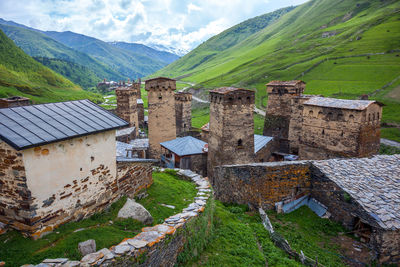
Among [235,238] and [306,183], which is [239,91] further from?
[235,238]

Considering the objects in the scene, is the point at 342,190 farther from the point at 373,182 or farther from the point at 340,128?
the point at 340,128

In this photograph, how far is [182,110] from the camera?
1383 inches

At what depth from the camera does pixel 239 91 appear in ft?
58.3

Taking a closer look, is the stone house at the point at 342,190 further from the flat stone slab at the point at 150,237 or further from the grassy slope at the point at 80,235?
the flat stone slab at the point at 150,237

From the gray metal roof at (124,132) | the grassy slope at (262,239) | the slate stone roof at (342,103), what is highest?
the slate stone roof at (342,103)

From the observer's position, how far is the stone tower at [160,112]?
80.6 feet

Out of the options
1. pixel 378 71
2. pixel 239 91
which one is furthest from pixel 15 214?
pixel 378 71

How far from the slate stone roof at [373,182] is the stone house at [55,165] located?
31.2 feet

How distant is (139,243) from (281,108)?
2468 centimetres

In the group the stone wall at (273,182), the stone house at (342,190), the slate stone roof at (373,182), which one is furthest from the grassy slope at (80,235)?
the slate stone roof at (373,182)

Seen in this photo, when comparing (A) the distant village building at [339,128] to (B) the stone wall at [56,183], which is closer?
(B) the stone wall at [56,183]

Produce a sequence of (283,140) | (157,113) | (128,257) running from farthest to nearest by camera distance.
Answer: (283,140) → (157,113) → (128,257)

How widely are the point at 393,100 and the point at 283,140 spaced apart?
2950cm

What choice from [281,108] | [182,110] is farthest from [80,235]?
[182,110]
